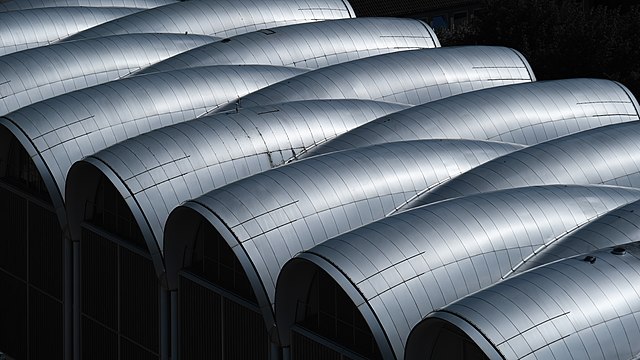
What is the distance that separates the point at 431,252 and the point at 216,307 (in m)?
7.06

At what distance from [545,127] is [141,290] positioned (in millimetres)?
14767

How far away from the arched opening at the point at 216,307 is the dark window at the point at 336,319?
2.14 metres

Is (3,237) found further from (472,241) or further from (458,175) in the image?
(472,241)

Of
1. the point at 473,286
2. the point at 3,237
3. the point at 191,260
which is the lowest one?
the point at 3,237

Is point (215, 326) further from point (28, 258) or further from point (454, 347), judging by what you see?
point (28, 258)

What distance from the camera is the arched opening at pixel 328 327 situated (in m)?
27.7

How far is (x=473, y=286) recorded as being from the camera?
1096 inches

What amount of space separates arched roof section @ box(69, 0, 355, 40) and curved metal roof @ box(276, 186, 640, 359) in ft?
82.7

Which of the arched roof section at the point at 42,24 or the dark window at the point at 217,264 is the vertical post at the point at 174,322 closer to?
the dark window at the point at 217,264

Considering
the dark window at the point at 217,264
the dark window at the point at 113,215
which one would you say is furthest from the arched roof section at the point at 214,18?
the dark window at the point at 217,264

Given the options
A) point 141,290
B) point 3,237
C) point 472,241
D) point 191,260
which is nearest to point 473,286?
point 472,241

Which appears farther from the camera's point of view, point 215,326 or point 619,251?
point 215,326

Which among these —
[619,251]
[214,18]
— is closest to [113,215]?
[619,251]

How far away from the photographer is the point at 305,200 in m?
31.7
